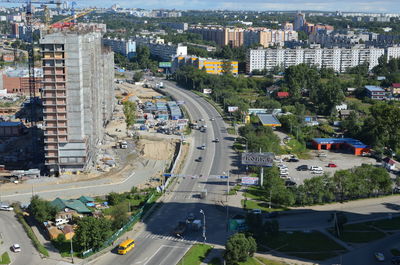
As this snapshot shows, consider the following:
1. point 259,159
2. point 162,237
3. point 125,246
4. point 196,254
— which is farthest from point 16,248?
point 259,159

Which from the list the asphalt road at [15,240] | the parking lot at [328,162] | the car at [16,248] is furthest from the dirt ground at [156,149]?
the car at [16,248]

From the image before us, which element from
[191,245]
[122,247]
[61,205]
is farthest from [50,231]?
[191,245]

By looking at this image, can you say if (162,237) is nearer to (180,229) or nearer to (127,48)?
(180,229)

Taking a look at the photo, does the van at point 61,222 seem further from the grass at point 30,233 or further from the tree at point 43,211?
the grass at point 30,233

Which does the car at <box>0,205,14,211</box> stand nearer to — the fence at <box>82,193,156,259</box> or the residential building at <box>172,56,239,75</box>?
the fence at <box>82,193,156,259</box>

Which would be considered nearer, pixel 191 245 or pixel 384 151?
pixel 191 245

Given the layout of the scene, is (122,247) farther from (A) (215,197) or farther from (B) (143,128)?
(B) (143,128)
